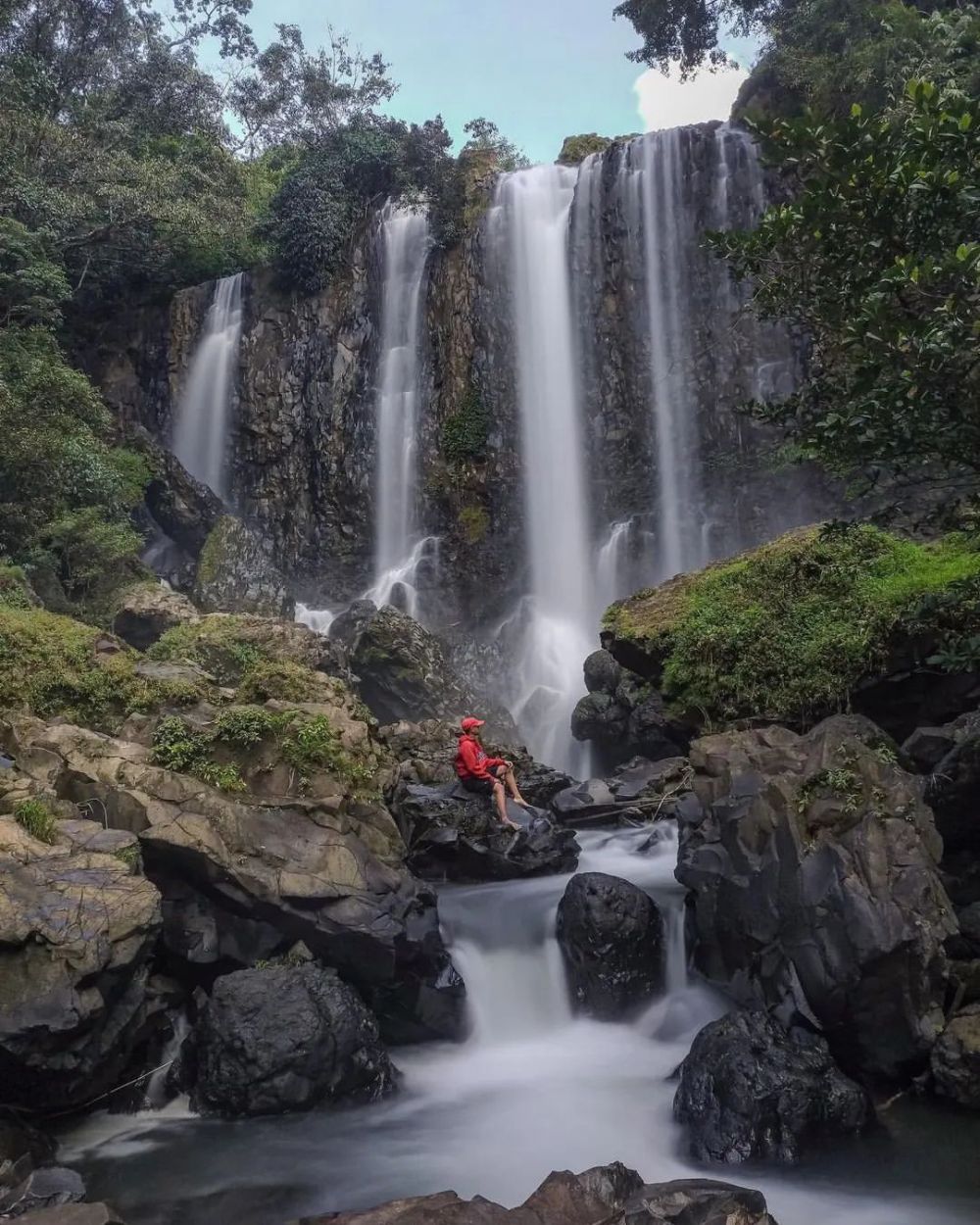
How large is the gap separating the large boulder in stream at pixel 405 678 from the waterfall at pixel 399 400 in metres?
5.29

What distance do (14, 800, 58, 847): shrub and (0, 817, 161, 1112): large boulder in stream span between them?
0.37ft

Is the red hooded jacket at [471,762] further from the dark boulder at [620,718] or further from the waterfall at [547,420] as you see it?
the waterfall at [547,420]

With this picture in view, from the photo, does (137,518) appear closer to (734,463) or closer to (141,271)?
(141,271)

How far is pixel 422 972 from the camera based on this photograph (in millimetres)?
8367

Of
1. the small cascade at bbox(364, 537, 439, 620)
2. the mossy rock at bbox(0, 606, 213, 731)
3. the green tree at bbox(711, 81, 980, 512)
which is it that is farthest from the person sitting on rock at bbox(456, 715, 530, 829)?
the small cascade at bbox(364, 537, 439, 620)

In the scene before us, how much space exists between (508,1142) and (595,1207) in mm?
1891

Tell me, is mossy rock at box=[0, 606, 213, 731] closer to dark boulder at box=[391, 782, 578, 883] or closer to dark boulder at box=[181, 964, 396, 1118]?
dark boulder at box=[391, 782, 578, 883]

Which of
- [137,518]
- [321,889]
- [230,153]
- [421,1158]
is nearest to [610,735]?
[321,889]

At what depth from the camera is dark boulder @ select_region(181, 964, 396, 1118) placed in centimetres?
689

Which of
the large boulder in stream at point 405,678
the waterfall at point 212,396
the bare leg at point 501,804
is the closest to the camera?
the bare leg at point 501,804

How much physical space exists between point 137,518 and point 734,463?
14.4m

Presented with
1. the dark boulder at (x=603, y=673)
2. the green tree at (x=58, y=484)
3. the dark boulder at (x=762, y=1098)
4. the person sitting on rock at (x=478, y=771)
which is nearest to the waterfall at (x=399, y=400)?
the green tree at (x=58, y=484)

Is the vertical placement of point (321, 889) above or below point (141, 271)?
below

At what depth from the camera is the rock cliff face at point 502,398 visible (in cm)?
2280
